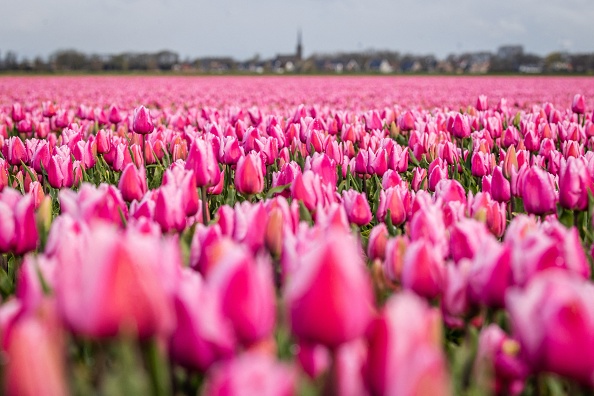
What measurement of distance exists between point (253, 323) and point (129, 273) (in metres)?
0.23

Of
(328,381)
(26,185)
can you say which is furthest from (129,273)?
(26,185)

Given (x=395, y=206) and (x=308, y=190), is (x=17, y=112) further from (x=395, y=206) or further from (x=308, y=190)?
(x=395, y=206)

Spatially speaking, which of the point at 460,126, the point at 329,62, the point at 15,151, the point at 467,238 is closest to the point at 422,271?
the point at 467,238

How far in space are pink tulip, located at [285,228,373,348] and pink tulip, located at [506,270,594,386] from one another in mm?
314

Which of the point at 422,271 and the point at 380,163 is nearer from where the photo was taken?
the point at 422,271

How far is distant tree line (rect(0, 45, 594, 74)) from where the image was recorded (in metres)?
75.5

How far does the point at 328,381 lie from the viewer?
958mm

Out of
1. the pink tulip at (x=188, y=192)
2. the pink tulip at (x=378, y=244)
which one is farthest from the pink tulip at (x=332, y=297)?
the pink tulip at (x=188, y=192)

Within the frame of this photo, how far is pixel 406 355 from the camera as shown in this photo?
2.87 ft

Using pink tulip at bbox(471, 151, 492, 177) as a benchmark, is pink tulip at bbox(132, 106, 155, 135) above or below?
above

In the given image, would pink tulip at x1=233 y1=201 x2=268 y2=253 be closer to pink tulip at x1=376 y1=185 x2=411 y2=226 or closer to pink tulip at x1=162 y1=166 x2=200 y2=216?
pink tulip at x1=162 y1=166 x2=200 y2=216

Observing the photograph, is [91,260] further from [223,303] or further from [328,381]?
[328,381]

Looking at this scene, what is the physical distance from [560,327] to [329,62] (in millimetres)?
104278

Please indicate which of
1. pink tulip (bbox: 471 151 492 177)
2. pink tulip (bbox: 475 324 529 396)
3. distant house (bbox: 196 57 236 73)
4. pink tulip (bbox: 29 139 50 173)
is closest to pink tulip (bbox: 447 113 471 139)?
pink tulip (bbox: 471 151 492 177)
